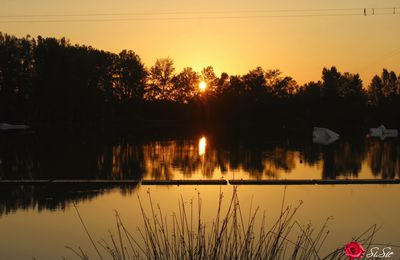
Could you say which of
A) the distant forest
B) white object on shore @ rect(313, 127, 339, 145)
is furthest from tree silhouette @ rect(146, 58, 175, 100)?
white object on shore @ rect(313, 127, 339, 145)

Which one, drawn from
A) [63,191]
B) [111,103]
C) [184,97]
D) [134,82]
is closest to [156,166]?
[63,191]

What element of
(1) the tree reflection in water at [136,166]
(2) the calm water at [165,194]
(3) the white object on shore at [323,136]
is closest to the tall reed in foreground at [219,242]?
(2) the calm water at [165,194]

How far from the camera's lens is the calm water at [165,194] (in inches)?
403

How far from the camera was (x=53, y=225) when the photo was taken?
36.1 feet

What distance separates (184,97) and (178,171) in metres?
82.8

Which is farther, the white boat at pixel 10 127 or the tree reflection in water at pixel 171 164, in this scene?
the white boat at pixel 10 127

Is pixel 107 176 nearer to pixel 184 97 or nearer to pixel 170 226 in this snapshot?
pixel 170 226

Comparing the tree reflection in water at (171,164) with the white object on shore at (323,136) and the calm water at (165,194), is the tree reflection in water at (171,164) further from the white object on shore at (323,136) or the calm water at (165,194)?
the white object on shore at (323,136)

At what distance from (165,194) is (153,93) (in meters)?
86.4

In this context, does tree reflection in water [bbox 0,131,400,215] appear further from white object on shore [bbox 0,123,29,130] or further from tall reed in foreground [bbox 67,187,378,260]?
white object on shore [bbox 0,123,29,130]

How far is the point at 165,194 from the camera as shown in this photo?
1500 cm

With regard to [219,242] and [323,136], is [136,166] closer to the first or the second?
[219,242]

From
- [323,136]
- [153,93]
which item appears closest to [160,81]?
[153,93]

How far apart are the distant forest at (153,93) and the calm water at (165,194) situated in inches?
1867
